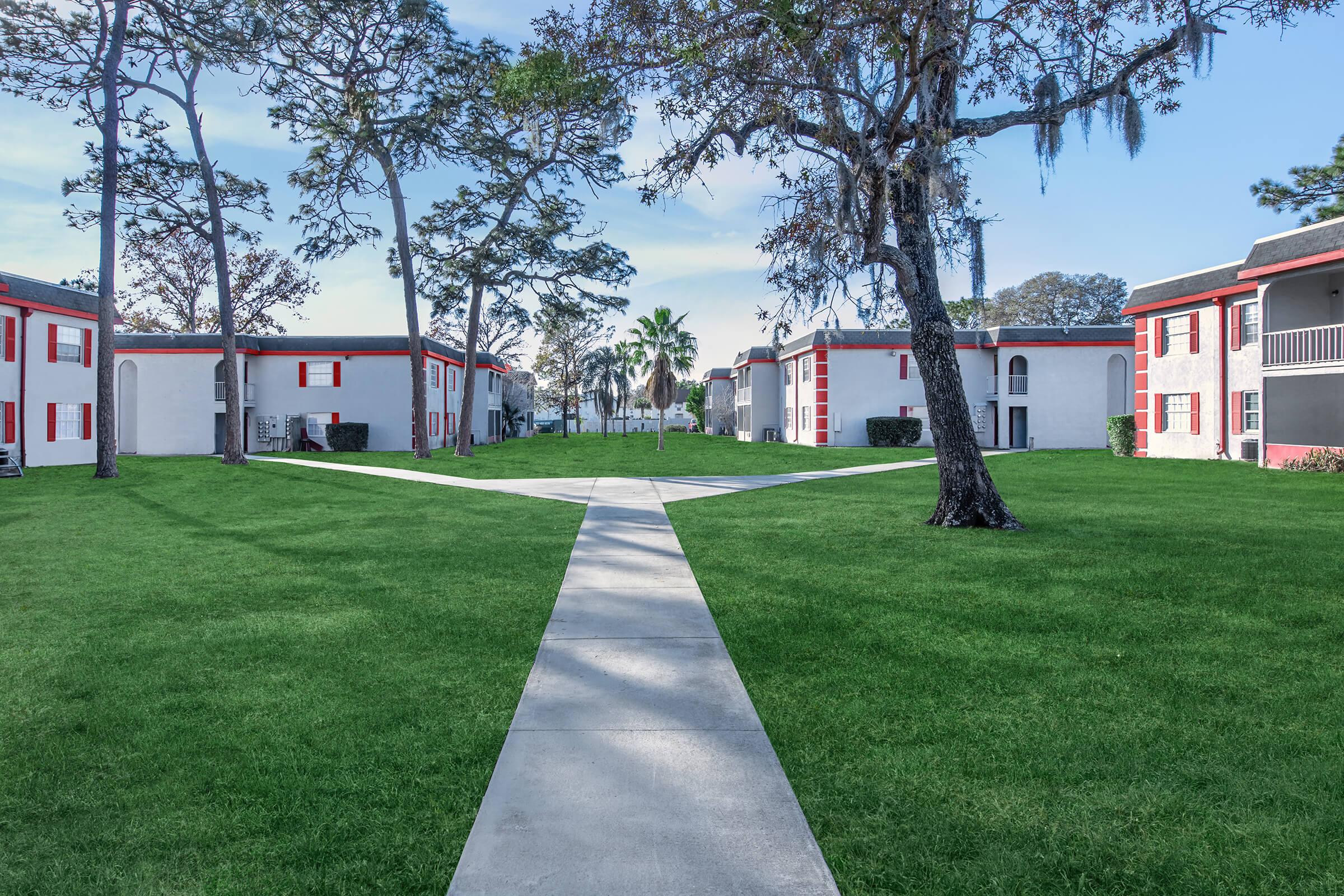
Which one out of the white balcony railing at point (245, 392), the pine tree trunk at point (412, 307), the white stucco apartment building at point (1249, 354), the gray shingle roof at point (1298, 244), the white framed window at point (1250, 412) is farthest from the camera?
the white balcony railing at point (245, 392)

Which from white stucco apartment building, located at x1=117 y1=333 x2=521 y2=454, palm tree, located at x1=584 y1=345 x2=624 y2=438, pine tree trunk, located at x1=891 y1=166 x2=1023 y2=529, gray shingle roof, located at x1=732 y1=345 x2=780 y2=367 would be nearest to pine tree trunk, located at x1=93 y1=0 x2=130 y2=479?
white stucco apartment building, located at x1=117 y1=333 x2=521 y2=454

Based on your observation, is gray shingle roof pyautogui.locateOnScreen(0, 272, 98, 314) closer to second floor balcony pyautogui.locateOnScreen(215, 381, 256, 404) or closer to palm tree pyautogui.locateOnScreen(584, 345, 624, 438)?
second floor balcony pyautogui.locateOnScreen(215, 381, 256, 404)

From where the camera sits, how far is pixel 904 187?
1060cm

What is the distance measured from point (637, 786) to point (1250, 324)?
26.2 metres

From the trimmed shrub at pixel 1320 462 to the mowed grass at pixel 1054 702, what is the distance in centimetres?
1184

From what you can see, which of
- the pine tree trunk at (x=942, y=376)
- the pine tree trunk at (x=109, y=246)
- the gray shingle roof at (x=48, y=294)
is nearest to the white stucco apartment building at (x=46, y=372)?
the gray shingle roof at (x=48, y=294)

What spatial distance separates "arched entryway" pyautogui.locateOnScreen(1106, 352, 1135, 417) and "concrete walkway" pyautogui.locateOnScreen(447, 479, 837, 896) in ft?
122

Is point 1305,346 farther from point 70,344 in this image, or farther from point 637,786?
point 70,344

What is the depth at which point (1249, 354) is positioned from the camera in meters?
22.4

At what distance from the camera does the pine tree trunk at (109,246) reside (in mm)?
19766

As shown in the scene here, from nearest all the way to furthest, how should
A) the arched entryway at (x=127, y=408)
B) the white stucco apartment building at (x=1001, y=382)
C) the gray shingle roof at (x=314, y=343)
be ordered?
the gray shingle roof at (x=314, y=343)
the arched entryway at (x=127, y=408)
the white stucco apartment building at (x=1001, y=382)

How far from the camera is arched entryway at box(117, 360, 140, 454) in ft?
112

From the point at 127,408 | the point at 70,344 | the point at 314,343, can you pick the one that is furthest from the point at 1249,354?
the point at 127,408

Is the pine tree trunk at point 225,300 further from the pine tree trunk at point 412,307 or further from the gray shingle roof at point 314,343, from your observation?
the gray shingle roof at point 314,343
